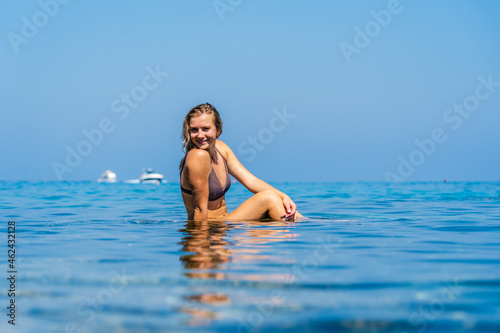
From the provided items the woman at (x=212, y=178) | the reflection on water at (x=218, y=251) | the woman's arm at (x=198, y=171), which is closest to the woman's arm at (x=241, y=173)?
the woman at (x=212, y=178)

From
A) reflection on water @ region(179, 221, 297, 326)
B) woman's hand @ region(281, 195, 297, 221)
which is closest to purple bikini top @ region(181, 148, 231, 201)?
reflection on water @ region(179, 221, 297, 326)

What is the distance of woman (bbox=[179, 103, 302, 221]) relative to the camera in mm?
6066

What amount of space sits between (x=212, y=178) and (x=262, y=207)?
817 mm

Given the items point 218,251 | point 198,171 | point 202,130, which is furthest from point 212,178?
point 218,251

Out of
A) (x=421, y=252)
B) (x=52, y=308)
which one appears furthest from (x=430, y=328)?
(x=421, y=252)

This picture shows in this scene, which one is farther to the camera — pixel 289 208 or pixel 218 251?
pixel 289 208

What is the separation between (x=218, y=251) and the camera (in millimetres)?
4168

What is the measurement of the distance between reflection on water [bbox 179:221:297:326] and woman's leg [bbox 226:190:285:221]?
0.60 feet

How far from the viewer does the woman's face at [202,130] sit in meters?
6.21

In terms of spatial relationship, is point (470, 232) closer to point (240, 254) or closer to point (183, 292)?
point (240, 254)

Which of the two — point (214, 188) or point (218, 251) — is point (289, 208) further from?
point (218, 251)

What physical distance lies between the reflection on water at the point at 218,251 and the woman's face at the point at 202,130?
0.94m

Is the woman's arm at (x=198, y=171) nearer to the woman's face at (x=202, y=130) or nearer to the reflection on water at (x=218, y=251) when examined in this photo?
the woman's face at (x=202, y=130)

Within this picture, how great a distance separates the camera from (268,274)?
3309mm
